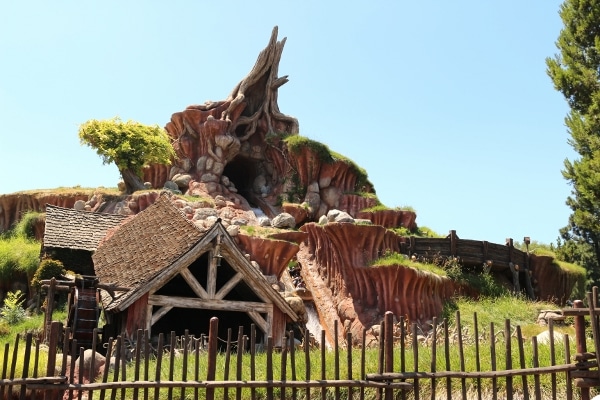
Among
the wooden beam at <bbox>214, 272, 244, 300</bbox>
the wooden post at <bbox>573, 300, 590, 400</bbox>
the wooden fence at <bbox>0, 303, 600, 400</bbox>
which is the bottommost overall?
the wooden fence at <bbox>0, 303, 600, 400</bbox>

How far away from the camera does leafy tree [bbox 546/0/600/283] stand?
62.7 ft

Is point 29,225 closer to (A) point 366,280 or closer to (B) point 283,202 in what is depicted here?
(B) point 283,202

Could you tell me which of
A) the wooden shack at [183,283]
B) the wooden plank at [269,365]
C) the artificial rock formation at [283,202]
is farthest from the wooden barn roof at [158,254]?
the wooden plank at [269,365]

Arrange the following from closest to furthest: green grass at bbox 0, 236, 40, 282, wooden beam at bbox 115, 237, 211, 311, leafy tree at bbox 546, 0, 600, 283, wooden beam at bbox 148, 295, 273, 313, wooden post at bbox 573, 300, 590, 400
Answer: wooden post at bbox 573, 300, 590, 400, wooden beam at bbox 115, 237, 211, 311, wooden beam at bbox 148, 295, 273, 313, leafy tree at bbox 546, 0, 600, 283, green grass at bbox 0, 236, 40, 282

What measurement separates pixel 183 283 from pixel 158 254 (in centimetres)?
194

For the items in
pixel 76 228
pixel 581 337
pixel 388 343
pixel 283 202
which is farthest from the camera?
pixel 283 202

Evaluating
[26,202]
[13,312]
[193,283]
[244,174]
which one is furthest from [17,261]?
[244,174]

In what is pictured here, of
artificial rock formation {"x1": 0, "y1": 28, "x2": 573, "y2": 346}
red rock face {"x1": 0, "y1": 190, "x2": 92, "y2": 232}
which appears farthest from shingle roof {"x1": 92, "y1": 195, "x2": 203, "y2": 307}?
red rock face {"x1": 0, "y1": 190, "x2": 92, "y2": 232}

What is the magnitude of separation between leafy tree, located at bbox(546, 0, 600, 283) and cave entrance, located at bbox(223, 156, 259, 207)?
60.9 ft

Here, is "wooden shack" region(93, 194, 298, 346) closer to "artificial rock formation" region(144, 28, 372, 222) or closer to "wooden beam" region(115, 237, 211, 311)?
"wooden beam" region(115, 237, 211, 311)

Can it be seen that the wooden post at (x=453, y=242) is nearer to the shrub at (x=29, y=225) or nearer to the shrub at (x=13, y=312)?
the shrub at (x=13, y=312)

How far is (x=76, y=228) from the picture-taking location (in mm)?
21922

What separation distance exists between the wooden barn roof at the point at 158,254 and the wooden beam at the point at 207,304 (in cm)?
28

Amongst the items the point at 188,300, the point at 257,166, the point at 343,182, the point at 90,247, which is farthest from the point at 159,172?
the point at 188,300
